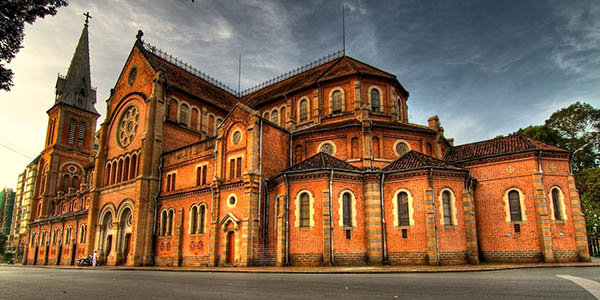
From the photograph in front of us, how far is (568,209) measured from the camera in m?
25.4

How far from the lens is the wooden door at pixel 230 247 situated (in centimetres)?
2662

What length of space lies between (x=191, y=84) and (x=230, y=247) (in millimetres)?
21757

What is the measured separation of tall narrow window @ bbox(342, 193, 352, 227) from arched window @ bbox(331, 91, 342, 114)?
35.0 ft

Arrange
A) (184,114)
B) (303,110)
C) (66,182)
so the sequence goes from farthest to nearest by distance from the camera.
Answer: (66,182) → (184,114) → (303,110)

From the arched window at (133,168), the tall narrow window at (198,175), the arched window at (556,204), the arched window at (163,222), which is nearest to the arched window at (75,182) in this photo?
the arched window at (133,168)

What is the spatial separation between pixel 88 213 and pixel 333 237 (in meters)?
30.4

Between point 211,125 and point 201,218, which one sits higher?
point 211,125

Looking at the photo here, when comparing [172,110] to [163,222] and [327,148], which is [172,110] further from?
[327,148]

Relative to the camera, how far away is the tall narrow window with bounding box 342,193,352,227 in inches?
945

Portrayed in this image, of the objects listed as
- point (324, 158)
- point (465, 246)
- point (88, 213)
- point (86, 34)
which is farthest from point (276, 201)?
point (86, 34)

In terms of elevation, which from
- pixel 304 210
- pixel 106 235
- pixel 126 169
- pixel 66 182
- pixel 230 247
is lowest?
pixel 230 247

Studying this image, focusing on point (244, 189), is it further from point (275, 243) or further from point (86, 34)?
point (86, 34)

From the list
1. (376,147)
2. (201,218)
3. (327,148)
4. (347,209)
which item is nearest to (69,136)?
(201,218)

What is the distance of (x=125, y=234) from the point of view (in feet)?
117
